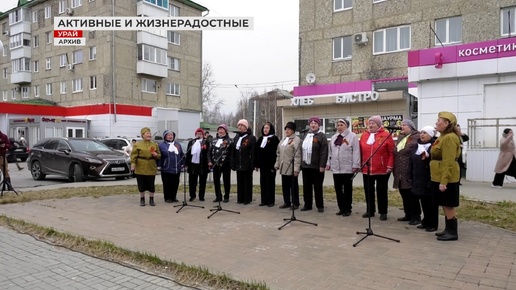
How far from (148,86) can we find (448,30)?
88.4 ft

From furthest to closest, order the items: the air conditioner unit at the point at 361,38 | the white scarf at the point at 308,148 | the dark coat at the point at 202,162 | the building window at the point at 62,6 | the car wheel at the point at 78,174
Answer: the building window at the point at 62,6
the air conditioner unit at the point at 361,38
the car wheel at the point at 78,174
the dark coat at the point at 202,162
the white scarf at the point at 308,148

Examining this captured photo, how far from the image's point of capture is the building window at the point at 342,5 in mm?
23328

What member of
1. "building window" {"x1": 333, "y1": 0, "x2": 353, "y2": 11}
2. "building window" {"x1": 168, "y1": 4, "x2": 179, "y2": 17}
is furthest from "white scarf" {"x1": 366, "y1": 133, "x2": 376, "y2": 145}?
"building window" {"x1": 168, "y1": 4, "x2": 179, "y2": 17}

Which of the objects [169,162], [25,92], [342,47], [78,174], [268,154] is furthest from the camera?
[25,92]

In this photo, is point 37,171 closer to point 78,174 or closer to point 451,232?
point 78,174

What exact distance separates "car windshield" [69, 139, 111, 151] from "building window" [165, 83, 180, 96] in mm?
25279

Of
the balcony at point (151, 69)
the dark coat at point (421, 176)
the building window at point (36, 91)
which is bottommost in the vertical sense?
the dark coat at point (421, 176)

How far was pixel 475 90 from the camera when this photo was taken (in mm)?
14859

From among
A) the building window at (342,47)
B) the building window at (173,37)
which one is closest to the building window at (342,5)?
the building window at (342,47)

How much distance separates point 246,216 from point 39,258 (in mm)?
3451

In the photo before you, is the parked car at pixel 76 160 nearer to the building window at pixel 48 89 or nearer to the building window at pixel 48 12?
the building window at pixel 48 89

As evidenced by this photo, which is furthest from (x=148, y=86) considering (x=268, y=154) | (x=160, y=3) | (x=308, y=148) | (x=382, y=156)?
(x=382, y=156)

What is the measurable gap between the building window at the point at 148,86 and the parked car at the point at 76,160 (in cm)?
2296

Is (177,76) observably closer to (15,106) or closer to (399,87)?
(15,106)
